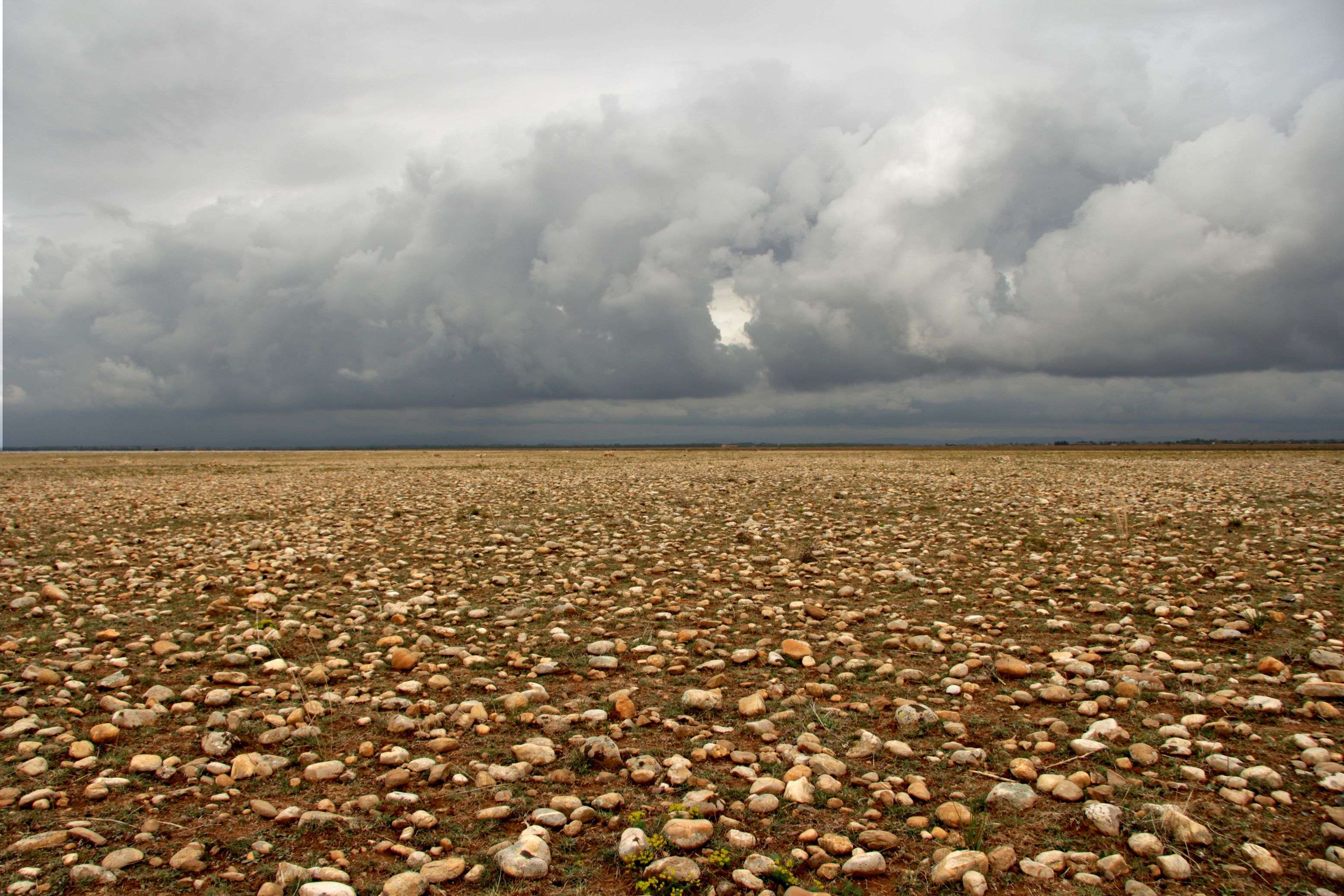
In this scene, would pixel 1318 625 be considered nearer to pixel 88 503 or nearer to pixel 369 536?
pixel 369 536

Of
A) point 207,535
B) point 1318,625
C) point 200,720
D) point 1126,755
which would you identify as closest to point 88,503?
point 207,535

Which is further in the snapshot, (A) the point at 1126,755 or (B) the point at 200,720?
(B) the point at 200,720

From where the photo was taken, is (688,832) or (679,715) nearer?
(688,832)

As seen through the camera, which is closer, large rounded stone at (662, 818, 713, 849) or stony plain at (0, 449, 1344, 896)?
stony plain at (0, 449, 1344, 896)

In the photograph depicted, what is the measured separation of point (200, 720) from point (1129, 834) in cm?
797

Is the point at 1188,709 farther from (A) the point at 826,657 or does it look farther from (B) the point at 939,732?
(A) the point at 826,657

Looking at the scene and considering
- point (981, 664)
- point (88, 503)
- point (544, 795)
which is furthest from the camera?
point (88, 503)

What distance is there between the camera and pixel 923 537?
1633cm

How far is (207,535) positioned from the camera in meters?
17.7

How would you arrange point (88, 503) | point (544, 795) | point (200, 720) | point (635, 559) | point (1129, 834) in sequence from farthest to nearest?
1. point (88, 503)
2. point (635, 559)
3. point (200, 720)
4. point (544, 795)
5. point (1129, 834)

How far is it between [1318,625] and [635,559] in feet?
34.4

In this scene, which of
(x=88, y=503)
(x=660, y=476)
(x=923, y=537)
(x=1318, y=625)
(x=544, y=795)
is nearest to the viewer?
→ (x=544, y=795)

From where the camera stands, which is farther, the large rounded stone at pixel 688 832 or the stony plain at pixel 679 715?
the large rounded stone at pixel 688 832

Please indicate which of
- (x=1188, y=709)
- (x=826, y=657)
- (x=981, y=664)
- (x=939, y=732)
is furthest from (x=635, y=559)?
(x=1188, y=709)
